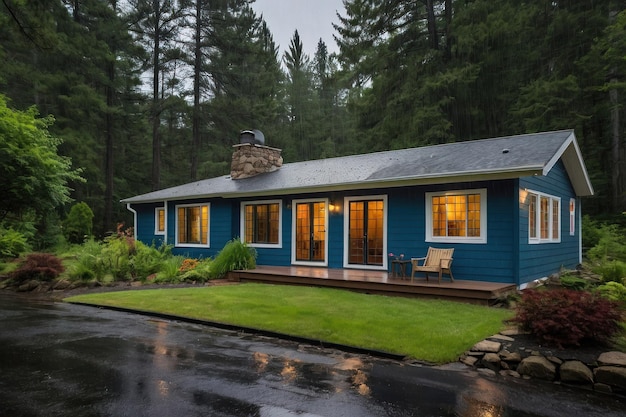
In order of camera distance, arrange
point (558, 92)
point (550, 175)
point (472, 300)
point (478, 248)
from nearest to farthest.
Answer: point (472, 300) → point (478, 248) → point (550, 175) → point (558, 92)

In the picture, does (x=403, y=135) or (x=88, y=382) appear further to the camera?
(x=403, y=135)

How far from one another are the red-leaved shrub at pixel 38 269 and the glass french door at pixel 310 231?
22.4 feet

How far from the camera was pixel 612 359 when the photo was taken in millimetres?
4473

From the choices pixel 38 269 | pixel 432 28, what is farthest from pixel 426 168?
pixel 432 28

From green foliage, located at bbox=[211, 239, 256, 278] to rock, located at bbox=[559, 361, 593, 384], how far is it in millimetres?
8821

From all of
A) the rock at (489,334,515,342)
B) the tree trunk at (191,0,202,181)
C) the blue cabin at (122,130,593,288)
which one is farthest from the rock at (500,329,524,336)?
the tree trunk at (191,0,202,181)

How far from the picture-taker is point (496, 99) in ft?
68.1

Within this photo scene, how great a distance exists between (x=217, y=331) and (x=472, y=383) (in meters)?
3.98

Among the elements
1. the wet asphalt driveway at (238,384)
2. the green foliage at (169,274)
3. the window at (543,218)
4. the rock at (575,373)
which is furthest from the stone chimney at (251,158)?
the rock at (575,373)

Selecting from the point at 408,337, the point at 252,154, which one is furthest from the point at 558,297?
the point at 252,154

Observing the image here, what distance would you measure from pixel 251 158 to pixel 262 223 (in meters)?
3.67

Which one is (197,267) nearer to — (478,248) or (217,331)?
(217,331)

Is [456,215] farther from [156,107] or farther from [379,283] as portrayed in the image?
[156,107]

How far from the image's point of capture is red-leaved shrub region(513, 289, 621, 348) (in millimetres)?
5061
